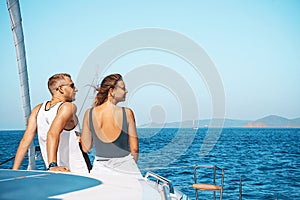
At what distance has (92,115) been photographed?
318 centimetres

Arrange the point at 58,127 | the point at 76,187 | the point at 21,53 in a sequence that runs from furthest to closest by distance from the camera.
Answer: the point at 21,53, the point at 58,127, the point at 76,187

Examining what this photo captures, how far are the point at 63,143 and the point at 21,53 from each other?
2030mm

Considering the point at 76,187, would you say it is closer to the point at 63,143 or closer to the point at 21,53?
the point at 63,143

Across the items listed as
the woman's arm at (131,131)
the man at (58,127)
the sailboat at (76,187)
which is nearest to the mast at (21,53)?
the man at (58,127)

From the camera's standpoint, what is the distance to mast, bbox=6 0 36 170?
4.41 meters

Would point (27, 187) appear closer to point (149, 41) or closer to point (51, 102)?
point (51, 102)

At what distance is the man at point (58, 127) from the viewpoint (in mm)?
2725

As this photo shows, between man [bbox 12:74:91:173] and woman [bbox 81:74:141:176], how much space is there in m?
0.12

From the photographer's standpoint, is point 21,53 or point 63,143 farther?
point 21,53

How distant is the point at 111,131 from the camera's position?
10.2ft

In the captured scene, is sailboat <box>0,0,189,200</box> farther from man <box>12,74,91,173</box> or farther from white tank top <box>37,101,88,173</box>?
white tank top <box>37,101,88,173</box>

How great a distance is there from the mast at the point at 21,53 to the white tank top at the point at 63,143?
130 cm

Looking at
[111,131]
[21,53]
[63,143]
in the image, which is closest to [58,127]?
[63,143]

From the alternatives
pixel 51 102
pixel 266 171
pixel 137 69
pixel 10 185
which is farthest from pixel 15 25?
pixel 266 171
